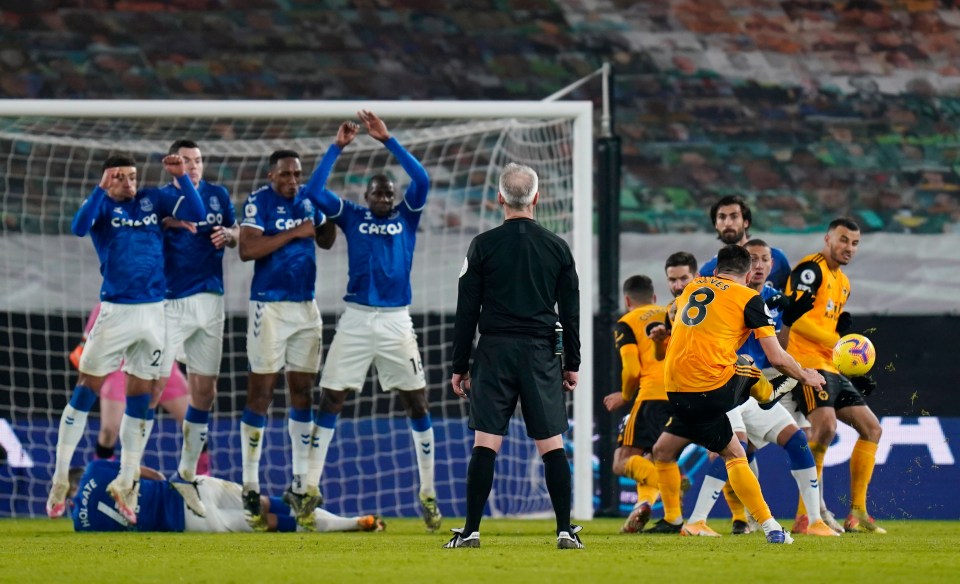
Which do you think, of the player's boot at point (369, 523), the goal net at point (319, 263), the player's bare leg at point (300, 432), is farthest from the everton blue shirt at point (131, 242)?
the player's boot at point (369, 523)

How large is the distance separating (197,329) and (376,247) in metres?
1.22

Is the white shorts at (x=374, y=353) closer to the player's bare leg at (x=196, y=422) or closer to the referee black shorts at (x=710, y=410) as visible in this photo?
the player's bare leg at (x=196, y=422)

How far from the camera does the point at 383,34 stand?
13.5 metres

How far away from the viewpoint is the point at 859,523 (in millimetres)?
8203

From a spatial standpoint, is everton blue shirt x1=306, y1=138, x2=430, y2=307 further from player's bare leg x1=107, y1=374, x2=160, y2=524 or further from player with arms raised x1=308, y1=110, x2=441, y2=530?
player's bare leg x1=107, y1=374, x2=160, y2=524

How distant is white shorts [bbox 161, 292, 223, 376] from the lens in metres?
8.68

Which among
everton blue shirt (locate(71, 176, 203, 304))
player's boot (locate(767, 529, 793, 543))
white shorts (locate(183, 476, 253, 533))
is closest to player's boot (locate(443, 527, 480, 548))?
player's boot (locate(767, 529, 793, 543))

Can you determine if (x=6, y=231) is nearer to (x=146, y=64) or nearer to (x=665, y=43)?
(x=146, y=64)

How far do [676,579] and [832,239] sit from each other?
12.8 ft

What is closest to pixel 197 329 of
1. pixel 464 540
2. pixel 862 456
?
pixel 464 540

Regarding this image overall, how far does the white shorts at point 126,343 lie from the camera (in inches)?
330

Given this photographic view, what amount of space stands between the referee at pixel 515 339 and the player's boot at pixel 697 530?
1.53 m

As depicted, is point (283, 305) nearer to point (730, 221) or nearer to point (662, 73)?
point (730, 221)

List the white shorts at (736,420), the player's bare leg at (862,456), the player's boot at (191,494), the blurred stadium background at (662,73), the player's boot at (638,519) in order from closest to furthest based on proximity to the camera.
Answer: the white shorts at (736,420) → the player's boot at (638,519) → the player's bare leg at (862,456) → the player's boot at (191,494) → the blurred stadium background at (662,73)
